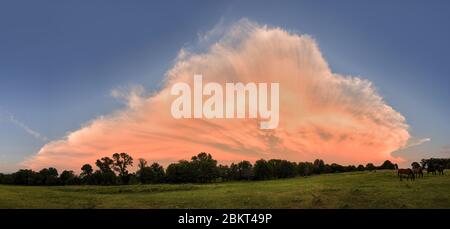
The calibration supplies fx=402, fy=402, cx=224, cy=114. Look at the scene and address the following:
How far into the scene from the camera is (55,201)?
47188 millimetres

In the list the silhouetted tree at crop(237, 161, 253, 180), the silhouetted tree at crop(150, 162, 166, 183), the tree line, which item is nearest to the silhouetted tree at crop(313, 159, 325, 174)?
the tree line

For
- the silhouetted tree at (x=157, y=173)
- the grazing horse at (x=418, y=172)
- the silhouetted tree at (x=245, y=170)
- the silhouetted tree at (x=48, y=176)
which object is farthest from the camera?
the silhouetted tree at (x=245, y=170)

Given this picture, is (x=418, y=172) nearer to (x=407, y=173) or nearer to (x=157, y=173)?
(x=407, y=173)

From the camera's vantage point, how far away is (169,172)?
133000mm

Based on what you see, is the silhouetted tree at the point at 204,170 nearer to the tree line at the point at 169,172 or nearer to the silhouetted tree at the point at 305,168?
the tree line at the point at 169,172

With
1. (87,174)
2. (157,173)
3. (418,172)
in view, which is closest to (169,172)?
(157,173)

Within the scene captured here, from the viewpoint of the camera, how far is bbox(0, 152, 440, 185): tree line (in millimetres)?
125812

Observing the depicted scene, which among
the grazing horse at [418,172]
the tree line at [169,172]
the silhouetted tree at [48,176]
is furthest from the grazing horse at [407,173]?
the silhouetted tree at [48,176]

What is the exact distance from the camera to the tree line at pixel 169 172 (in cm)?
12581

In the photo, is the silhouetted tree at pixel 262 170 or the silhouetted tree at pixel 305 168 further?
the silhouetted tree at pixel 305 168
